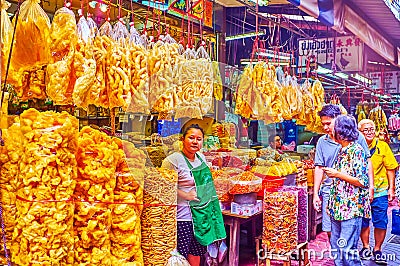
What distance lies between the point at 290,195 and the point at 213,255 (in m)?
1.00

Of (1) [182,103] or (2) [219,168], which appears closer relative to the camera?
(1) [182,103]

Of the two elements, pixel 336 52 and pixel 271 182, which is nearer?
pixel 271 182

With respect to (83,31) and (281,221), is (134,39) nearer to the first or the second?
(83,31)

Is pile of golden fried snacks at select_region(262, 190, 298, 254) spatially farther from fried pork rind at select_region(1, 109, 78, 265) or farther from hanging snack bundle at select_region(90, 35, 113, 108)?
fried pork rind at select_region(1, 109, 78, 265)

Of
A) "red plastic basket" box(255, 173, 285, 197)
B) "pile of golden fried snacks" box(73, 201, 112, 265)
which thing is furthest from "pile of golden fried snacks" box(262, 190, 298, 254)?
"pile of golden fried snacks" box(73, 201, 112, 265)

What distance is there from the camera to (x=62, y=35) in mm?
1568

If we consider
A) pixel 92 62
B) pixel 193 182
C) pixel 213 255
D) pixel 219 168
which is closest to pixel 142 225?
pixel 193 182

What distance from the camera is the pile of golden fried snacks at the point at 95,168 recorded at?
165cm

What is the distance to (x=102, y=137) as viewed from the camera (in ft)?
5.88

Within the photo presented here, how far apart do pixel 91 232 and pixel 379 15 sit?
13.6ft

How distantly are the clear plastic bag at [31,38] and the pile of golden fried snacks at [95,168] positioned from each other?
369 millimetres

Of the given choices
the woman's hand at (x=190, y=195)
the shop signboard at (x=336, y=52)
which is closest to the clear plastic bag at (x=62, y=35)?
the woman's hand at (x=190, y=195)

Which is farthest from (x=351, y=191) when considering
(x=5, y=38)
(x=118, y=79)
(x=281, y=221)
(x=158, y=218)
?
(x=5, y=38)

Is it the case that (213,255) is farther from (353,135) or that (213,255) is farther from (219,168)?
(353,135)
